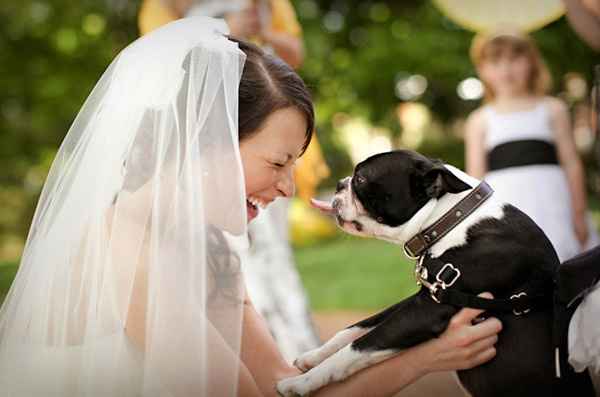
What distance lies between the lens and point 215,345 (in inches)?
86.3

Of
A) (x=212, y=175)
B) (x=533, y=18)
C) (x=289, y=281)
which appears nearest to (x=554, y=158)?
(x=533, y=18)

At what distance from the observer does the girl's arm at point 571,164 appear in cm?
505

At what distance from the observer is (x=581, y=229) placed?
5023 millimetres

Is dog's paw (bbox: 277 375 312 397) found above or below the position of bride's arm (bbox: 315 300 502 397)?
below

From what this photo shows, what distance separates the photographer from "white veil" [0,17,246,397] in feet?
7.16

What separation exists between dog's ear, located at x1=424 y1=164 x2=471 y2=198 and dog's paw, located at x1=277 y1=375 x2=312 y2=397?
0.67 m

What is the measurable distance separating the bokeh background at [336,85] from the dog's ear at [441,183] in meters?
7.17

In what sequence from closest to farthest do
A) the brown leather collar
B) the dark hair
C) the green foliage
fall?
the brown leather collar → the dark hair → the green foliage

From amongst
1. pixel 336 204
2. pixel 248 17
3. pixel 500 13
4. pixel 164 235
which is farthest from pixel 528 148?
pixel 164 235

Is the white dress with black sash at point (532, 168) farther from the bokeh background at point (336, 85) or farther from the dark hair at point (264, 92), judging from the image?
the bokeh background at point (336, 85)

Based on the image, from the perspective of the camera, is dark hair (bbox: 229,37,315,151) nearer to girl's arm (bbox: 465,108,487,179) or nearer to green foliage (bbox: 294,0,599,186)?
girl's arm (bbox: 465,108,487,179)

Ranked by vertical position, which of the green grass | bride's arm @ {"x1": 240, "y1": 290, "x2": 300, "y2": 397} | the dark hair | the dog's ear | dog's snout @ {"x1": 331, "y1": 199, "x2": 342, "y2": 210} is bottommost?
the green grass

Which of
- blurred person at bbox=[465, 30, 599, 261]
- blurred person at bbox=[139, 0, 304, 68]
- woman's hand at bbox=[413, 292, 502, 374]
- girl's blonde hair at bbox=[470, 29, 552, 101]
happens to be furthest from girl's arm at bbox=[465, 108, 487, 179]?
woman's hand at bbox=[413, 292, 502, 374]

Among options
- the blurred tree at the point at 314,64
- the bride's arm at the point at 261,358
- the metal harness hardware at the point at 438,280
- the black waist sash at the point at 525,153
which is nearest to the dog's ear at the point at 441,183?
the metal harness hardware at the point at 438,280
